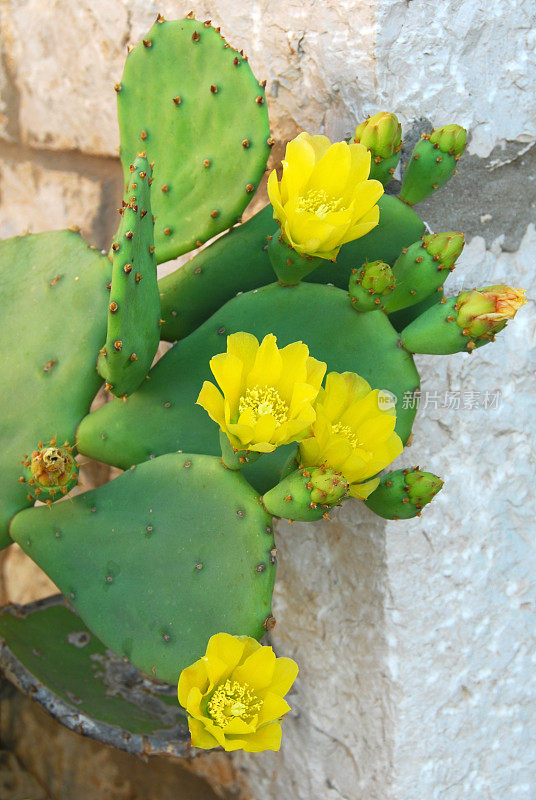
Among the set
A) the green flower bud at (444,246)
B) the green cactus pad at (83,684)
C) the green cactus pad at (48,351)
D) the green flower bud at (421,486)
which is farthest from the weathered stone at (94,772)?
the green flower bud at (444,246)

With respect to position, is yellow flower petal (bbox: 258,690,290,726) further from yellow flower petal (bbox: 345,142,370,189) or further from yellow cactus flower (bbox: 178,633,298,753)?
yellow flower petal (bbox: 345,142,370,189)

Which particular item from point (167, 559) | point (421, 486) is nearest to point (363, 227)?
point (421, 486)

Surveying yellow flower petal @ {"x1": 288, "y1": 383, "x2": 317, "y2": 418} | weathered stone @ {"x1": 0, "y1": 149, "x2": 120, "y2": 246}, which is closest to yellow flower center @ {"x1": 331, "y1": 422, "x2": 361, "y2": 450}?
yellow flower petal @ {"x1": 288, "y1": 383, "x2": 317, "y2": 418}

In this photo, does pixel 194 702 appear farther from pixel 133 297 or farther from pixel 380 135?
pixel 380 135

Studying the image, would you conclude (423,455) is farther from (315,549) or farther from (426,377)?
(315,549)

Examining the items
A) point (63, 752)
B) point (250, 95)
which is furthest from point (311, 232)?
point (63, 752)

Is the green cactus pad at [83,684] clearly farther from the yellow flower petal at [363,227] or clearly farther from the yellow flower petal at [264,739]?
the yellow flower petal at [363,227]
